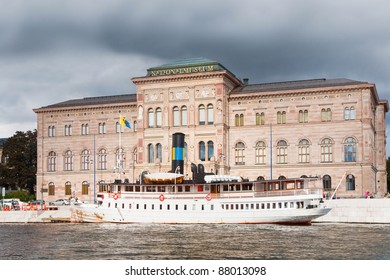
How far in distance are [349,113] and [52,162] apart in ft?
146

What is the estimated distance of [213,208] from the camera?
2473 inches

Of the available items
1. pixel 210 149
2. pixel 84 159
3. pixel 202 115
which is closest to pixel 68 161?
pixel 84 159

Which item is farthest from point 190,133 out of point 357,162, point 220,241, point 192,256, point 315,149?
point 192,256

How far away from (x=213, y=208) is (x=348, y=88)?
28749 millimetres

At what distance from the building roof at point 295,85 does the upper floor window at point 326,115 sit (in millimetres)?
3115

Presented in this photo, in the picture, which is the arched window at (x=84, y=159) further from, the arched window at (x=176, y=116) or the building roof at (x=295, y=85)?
the building roof at (x=295, y=85)

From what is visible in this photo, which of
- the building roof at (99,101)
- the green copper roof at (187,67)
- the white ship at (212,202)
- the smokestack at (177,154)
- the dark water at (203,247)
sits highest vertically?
the green copper roof at (187,67)

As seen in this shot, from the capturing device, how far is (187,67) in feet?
291

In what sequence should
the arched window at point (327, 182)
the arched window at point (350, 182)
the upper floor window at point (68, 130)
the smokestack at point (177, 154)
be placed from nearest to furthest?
the smokestack at point (177, 154) < the arched window at point (350, 182) < the arched window at point (327, 182) < the upper floor window at point (68, 130)

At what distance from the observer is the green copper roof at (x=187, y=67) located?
87.3 metres

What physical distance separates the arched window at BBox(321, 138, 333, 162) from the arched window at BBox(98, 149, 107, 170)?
31.5 m

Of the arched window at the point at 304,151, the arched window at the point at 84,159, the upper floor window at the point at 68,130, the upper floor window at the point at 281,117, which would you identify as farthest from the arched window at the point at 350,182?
the upper floor window at the point at 68,130

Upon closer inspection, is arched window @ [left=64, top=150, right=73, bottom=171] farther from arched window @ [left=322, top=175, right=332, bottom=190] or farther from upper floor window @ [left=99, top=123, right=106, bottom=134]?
arched window @ [left=322, top=175, right=332, bottom=190]

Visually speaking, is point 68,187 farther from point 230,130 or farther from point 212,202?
point 212,202
